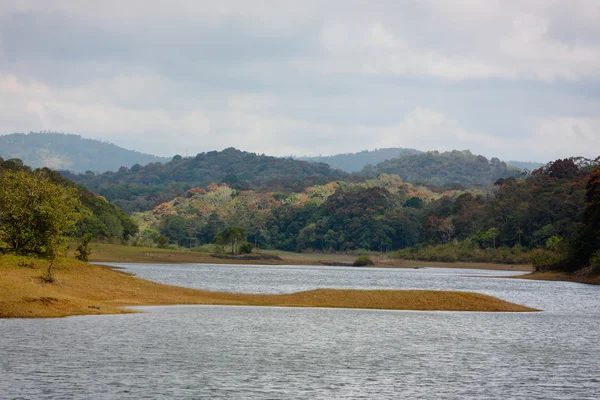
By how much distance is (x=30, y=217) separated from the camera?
1992 inches

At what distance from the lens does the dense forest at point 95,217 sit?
142m

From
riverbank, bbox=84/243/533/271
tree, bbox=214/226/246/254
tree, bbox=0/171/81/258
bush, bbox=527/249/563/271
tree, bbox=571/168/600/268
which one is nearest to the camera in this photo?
tree, bbox=0/171/81/258

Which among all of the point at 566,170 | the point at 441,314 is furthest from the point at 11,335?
the point at 566,170

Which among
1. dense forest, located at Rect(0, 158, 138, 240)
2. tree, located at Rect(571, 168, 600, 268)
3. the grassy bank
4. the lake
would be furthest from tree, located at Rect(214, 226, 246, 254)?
the lake

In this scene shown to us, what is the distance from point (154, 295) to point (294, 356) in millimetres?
23212

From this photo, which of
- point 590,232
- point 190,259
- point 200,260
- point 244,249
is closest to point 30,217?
point 590,232

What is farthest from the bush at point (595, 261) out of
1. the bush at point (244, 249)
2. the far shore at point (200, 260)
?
the bush at point (244, 249)

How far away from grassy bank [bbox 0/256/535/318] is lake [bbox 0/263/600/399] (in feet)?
12.5

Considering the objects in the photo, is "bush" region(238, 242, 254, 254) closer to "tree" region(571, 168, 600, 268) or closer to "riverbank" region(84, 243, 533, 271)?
"riverbank" region(84, 243, 533, 271)

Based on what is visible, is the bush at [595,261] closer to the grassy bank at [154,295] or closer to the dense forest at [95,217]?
the grassy bank at [154,295]

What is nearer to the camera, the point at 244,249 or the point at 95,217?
the point at 95,217

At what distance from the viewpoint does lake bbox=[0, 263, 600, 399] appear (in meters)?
22.5

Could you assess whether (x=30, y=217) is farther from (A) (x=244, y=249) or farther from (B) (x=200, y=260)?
(A) (x=244, y=249)

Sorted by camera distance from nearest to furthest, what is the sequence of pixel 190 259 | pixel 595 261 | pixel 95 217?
pixel 595 261 < pixel 95 217 < pixel 190 259
